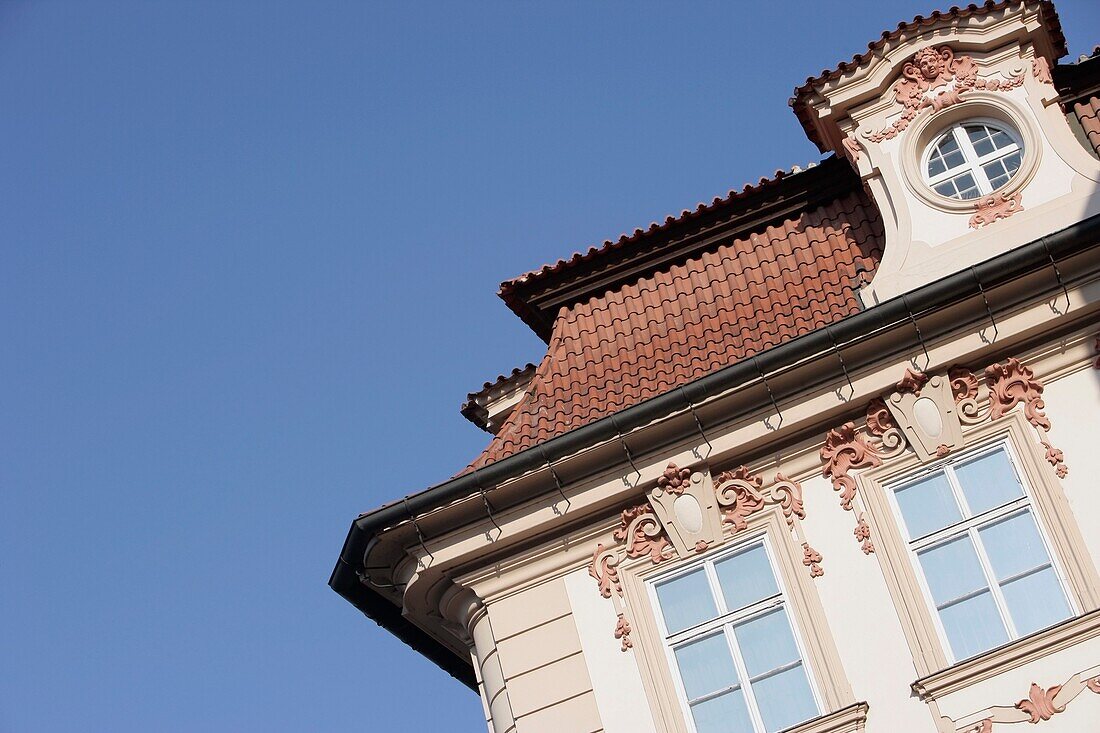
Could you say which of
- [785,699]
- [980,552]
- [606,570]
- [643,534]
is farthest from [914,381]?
[606,570]

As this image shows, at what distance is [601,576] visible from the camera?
523 inches

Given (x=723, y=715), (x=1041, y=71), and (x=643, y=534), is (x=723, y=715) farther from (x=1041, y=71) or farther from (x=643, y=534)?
(x=1041, y=71)

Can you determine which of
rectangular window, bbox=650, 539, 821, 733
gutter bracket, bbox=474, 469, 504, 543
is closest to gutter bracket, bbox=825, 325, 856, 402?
rectangular window, bbox=650, 539, 821, 733

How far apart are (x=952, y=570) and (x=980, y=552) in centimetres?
26

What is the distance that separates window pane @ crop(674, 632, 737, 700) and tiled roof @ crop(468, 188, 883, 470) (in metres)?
2.30

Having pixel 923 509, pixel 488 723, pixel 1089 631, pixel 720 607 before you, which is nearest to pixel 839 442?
pixel 923 509

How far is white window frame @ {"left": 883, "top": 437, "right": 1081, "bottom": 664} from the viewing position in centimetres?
1193

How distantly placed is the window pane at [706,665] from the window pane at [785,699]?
273 mm

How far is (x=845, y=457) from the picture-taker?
42.9 ft

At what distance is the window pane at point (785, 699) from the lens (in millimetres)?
12094

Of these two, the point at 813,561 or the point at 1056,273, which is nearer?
the point at 813,561

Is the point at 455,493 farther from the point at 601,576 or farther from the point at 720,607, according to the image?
the point at 720,607

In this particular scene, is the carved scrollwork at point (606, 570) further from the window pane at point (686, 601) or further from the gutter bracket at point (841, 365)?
the gutter bracket at point (841, 365)

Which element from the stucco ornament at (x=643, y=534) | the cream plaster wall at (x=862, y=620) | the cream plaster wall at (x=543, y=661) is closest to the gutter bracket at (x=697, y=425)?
the stucco ornament at (x=643, y=534)
